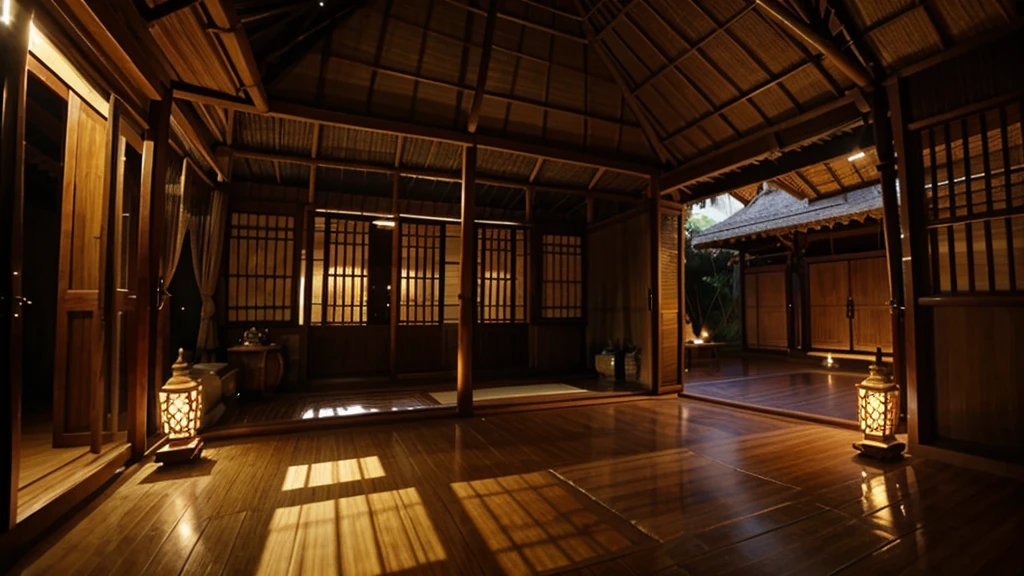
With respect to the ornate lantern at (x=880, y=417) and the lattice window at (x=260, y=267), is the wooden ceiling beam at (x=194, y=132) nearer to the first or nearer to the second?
the lattice window at (x=260, y=267)

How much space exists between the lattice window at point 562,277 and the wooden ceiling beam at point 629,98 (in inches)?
91.0

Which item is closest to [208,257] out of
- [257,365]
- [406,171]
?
[257,365]

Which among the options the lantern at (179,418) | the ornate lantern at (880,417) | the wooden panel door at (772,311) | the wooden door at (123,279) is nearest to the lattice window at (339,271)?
the wooden door at (123,279)

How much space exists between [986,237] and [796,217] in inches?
226

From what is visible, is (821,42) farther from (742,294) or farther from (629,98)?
(742,294)

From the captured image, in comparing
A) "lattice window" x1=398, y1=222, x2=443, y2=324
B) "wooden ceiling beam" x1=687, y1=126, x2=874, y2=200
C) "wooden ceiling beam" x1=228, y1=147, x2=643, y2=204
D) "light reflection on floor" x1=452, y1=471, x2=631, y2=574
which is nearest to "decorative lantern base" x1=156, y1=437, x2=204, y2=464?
"light reflection on floor" x1=452, y1=471, x2=631, y2=574

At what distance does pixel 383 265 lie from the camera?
6617 millimetres

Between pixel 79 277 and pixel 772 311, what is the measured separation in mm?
11357

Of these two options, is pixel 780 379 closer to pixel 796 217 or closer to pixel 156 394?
pixel 796 217

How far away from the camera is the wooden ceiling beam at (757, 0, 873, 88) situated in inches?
126

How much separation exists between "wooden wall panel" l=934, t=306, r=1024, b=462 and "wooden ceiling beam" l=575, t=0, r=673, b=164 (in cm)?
324

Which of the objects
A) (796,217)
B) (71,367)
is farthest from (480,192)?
(796,217)

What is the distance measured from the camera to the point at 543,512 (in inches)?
86.4

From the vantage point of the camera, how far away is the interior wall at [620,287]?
19.0ft
